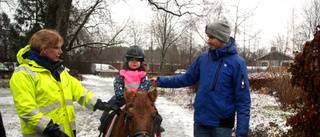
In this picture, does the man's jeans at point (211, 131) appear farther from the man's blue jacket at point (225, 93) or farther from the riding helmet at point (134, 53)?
the riding helmet at point (134, 53)

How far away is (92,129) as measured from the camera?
5.87 m

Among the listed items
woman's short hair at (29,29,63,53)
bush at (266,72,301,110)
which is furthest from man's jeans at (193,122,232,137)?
bush at (266,72,301,110)

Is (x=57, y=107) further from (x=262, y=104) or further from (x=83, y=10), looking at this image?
(x=83, y=10)

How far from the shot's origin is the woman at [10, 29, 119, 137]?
5.81ft

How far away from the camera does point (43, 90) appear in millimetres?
1976

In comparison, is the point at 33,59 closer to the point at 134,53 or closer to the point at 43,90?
the point at 43,90

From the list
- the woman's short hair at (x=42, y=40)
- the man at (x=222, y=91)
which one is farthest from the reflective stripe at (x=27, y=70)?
the man at (x=222, y=91)

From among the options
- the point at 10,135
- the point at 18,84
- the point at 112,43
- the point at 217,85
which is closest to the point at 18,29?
the point at 112,43

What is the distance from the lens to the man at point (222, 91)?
2014 mm

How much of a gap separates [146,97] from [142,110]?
19 centimetres

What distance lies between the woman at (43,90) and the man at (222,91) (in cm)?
125

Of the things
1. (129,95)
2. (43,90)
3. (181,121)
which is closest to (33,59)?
(43,90)

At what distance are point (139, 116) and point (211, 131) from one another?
91 cm

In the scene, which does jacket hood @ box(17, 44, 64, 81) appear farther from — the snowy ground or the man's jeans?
the snowy ground
